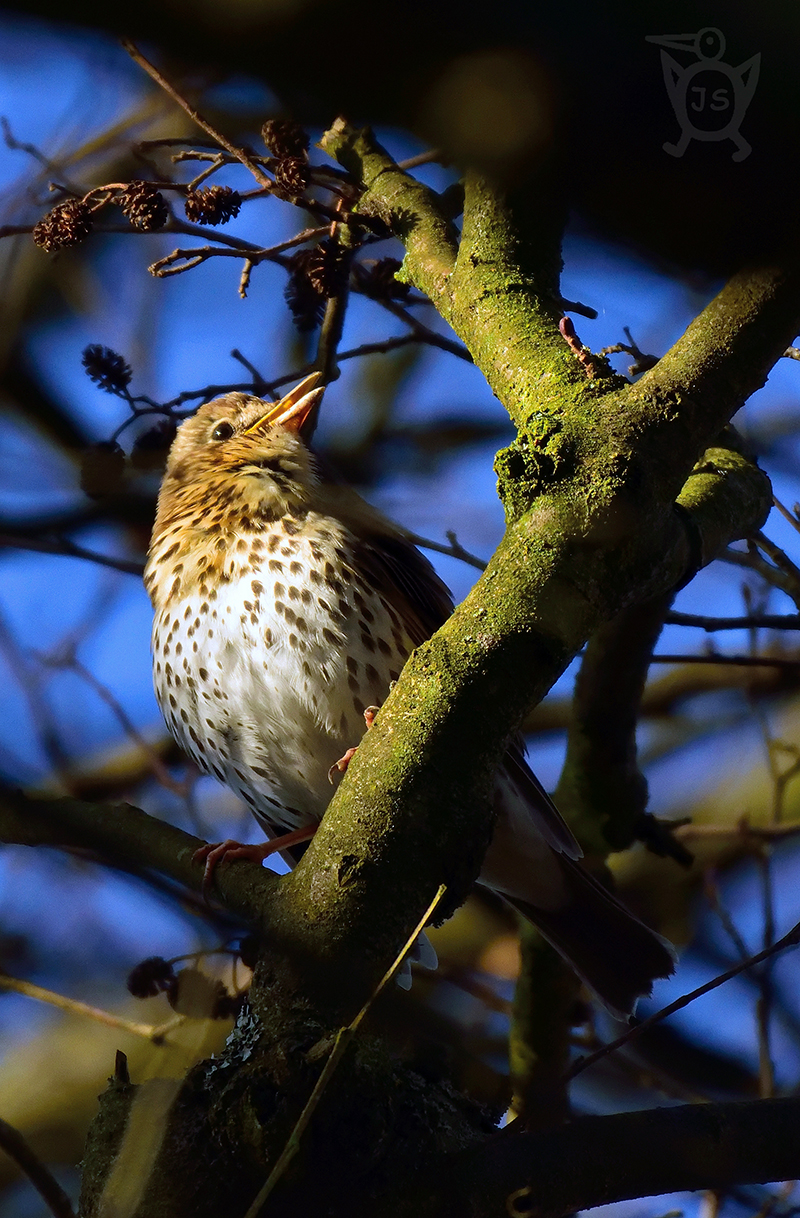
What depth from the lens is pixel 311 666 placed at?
3.69 m

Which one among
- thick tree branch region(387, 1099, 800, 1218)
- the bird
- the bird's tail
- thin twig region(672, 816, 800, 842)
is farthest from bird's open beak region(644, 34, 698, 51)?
thin twig region(672, 816, 800, 842)

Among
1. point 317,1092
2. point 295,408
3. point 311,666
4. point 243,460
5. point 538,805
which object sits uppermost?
point 295,408

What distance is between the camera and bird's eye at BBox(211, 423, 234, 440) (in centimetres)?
490

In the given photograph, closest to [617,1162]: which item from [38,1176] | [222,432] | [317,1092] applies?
[317,1092]

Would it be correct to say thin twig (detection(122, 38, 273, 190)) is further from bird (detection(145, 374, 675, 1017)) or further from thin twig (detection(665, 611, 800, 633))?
thin twig (detection(665, 611, 800, 633))

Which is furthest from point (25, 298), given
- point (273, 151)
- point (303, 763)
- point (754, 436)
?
point (754, 436)

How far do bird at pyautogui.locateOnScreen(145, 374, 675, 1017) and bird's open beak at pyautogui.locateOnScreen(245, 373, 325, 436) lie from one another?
0.33ft

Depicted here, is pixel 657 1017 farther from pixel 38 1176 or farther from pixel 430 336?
pixel 430 336

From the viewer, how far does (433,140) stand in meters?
1.65

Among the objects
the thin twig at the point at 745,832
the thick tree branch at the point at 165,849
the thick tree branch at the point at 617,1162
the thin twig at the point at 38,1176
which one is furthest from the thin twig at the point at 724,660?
the thin twig at the point at 38,1176

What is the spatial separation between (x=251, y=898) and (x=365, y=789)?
0.73 m

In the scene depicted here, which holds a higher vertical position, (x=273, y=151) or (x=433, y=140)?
(x=273, y=151)

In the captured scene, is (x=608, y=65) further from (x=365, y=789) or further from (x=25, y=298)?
(x=25, y=298)

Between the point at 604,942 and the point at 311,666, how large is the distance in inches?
51.7
